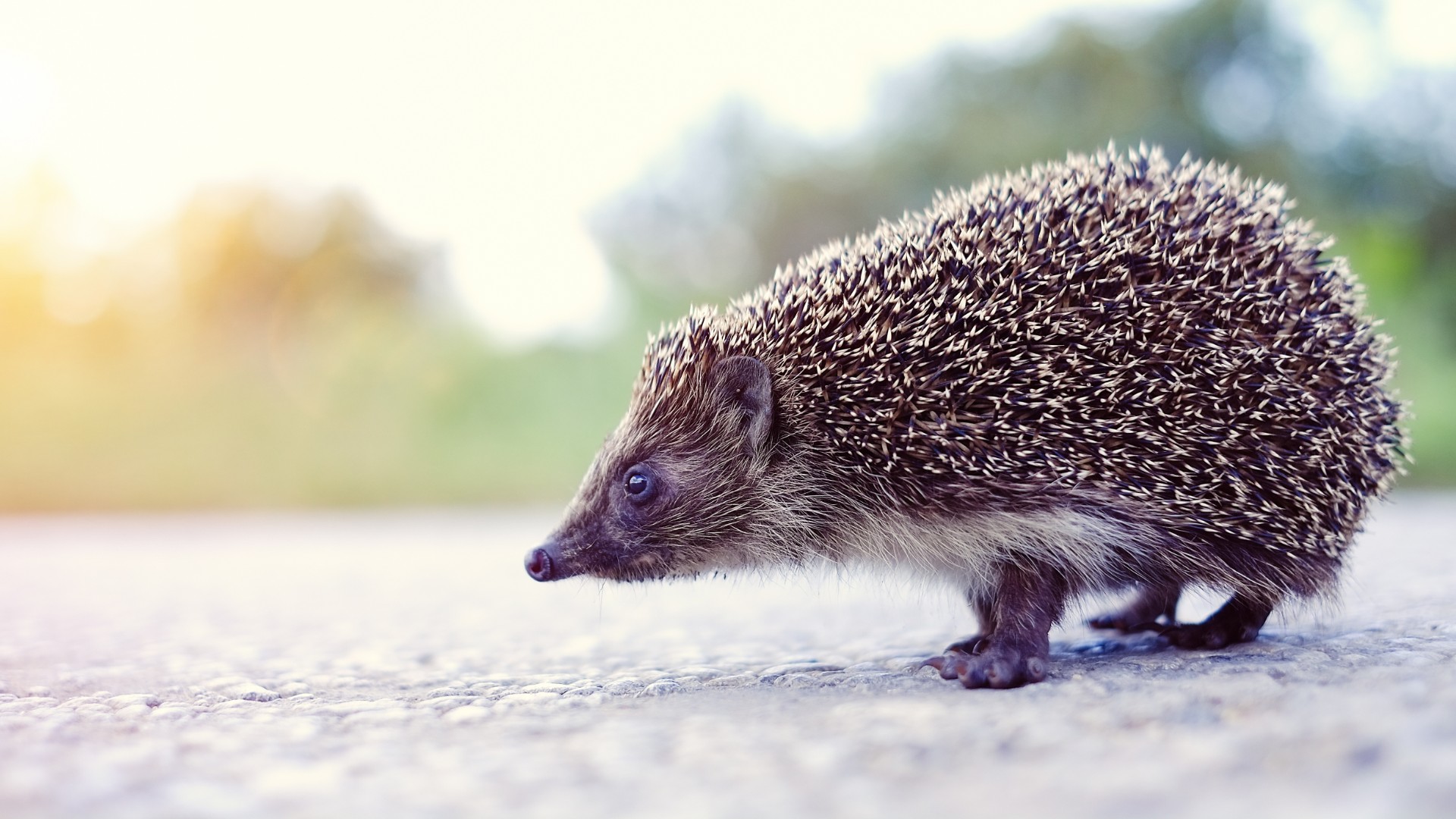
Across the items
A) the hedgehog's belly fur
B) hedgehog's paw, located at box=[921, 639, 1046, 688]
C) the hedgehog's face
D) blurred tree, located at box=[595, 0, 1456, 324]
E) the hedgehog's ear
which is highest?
blurred tree, located at box=[595, 0, 1456, 324]

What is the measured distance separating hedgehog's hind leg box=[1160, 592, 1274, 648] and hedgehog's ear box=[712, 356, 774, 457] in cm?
147

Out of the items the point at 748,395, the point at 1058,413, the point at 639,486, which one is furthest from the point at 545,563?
the point at 1058,413

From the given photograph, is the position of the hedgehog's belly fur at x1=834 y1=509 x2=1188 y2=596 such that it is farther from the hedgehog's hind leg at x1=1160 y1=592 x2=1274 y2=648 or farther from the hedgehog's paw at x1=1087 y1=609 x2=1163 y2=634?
the hedgehog's paw at x1=1087 y1=609 x2=1163 y2=634

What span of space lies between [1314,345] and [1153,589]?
Answer: 3.09ft

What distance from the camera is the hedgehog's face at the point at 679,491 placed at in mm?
4047

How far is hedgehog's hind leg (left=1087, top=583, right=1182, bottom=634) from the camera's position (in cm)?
401

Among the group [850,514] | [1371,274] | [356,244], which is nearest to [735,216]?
[356,244]

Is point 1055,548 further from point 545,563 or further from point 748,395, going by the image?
point 545,563

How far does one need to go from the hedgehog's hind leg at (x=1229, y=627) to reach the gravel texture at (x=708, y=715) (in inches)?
3.4

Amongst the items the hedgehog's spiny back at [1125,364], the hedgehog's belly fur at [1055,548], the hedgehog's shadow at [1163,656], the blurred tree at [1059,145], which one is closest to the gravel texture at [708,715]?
the hedgehog's shadow at [1163,656]

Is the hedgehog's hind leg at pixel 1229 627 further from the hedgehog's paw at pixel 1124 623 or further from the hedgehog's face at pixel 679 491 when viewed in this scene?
the hedgehog's face at pixel 679 491

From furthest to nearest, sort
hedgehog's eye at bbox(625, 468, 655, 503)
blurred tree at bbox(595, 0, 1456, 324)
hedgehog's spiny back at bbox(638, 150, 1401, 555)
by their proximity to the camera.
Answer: blurred tree at bbox(595, 0, 1456, 324), hedgehog's eye at bbox(625, 468, 655, 503), hedgehog's spiny back at bbox(638, 150, 1401, 555)

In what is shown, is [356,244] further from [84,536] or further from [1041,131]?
[1041,131]

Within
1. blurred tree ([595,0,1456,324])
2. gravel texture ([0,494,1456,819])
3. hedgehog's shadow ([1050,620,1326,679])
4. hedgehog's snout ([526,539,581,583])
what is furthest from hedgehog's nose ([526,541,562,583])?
blurred tree ([595,0,1456,324])
